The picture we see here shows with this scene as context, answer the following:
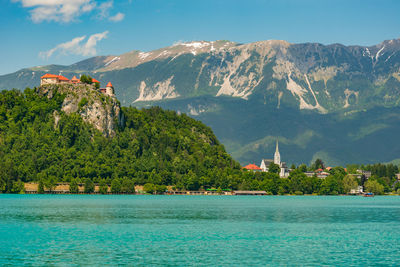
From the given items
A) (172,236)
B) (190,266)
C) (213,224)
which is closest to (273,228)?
(213,224)

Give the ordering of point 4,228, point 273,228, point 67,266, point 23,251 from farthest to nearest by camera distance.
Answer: point 273,228 < point 4,228 < point 23,251 < point 67,266

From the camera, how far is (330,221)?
140125mm

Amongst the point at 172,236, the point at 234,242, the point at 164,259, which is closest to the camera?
the point at 164,259

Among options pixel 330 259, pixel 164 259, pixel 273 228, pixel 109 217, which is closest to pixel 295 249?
pixel 330 259

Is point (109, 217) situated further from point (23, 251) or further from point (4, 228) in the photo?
point (23, 251)

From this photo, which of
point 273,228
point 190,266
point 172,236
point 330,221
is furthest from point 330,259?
point 330,221

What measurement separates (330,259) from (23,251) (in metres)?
40.4

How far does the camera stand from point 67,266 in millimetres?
73500

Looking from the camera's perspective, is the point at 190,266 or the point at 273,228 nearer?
the point at 190,266

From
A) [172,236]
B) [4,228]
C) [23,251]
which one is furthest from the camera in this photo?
[4,228]

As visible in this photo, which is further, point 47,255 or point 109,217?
point 109,217

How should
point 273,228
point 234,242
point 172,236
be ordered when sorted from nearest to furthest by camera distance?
point 234,242 < point 172,236 < point 273,228

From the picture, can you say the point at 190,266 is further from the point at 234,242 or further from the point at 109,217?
the point at 109,217

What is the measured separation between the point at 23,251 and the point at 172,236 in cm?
2782
